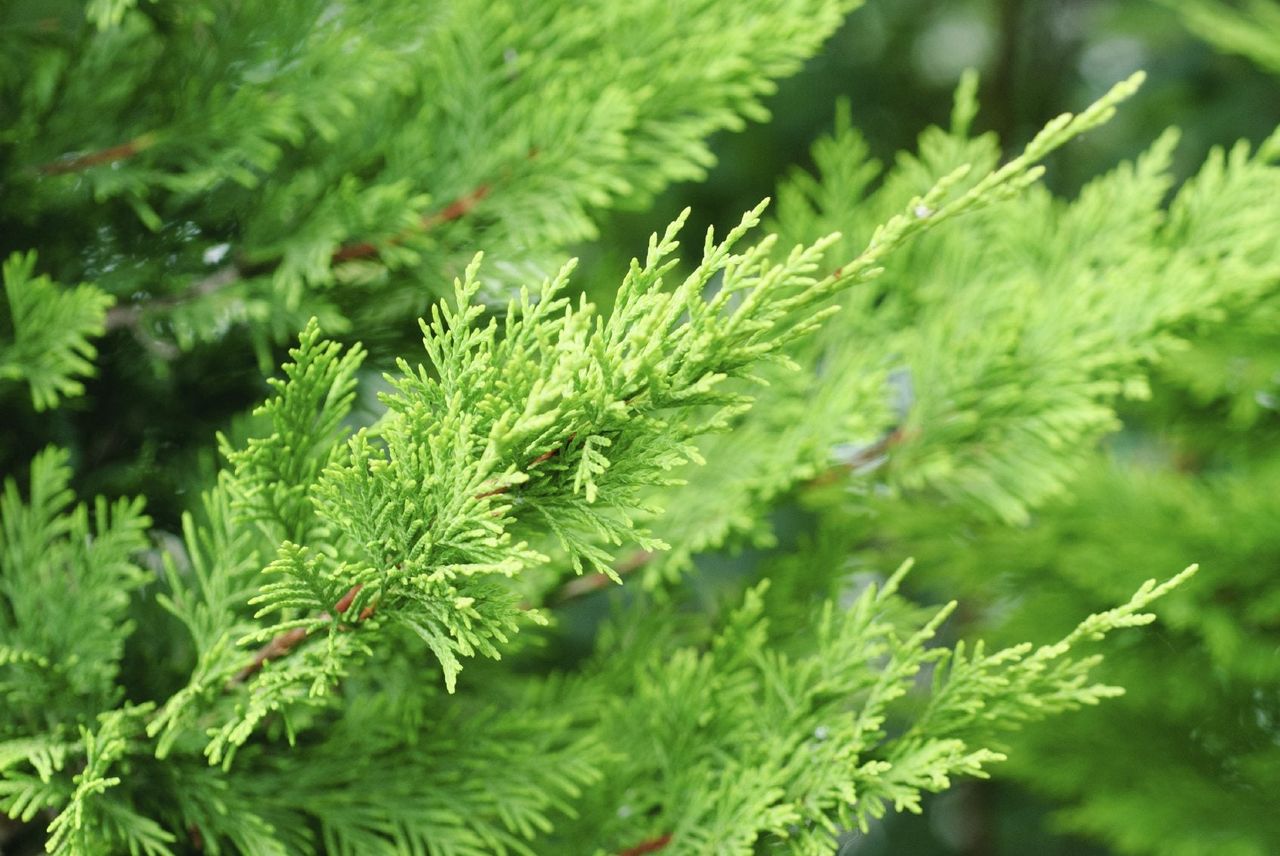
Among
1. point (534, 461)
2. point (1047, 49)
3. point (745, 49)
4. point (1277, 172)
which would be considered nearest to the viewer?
point (534, 461)

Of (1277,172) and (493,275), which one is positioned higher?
(493,275)

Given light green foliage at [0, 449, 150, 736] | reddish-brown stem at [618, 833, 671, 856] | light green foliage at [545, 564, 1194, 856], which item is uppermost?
light green foliage at [0, 449, 150, 736]

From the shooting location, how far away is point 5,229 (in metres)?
1.20

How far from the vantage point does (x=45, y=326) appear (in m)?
1.04

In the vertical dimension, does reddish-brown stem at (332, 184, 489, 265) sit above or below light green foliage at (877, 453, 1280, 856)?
above

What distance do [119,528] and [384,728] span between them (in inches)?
12.4

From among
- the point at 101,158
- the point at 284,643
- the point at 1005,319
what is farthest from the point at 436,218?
the point at 1005,319

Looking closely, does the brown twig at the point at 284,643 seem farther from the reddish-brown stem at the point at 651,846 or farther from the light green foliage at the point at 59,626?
the reddish-brown stem at the point at 651,846

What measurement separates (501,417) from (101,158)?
28.3 inches

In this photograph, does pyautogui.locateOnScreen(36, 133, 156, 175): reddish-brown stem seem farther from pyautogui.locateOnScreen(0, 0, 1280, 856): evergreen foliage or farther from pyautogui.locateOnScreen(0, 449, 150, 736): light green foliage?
pyautogui.locateOnScreen(0, 449, 150, 736): light green foliage

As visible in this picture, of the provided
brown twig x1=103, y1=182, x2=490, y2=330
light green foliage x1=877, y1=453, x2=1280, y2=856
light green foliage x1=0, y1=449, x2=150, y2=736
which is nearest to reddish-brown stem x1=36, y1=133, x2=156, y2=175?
brown twig x1=103, y1=182, x2=490, y2=330

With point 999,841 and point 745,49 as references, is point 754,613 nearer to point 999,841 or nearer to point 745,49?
point 745,49

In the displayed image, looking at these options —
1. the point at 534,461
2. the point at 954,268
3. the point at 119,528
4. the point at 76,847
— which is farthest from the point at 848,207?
the point at 76,847

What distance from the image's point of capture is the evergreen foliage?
76 cm
